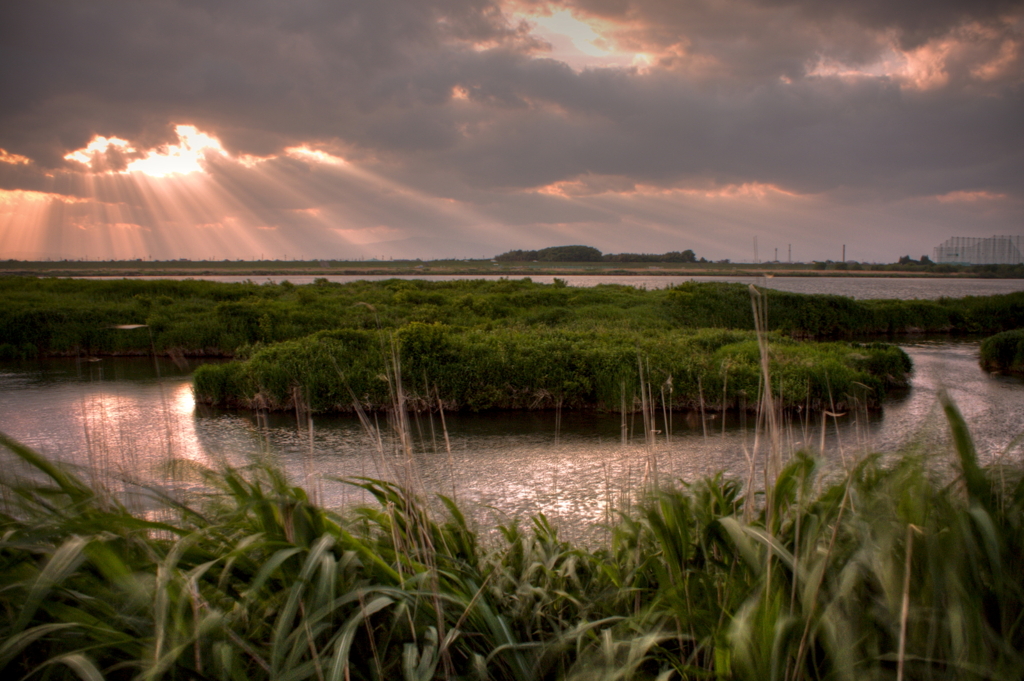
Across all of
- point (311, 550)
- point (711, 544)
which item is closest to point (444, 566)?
point (311, 550)

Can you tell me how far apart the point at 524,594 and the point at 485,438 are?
657 cm

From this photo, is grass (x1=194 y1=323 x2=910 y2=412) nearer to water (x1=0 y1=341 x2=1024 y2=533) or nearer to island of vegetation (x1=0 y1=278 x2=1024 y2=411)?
island of vegetation (x1=0 y1=278 x2=1024 y2=411)

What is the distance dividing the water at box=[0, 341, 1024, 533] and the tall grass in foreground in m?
0.64

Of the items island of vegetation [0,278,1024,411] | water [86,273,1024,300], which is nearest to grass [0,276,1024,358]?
island of vegetation [0,278,1024,411]

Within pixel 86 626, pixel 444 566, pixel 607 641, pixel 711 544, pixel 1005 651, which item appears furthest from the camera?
pixel 444 566

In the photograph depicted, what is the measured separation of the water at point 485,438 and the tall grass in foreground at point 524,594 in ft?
2.11

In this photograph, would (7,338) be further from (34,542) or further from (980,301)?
(980,301)

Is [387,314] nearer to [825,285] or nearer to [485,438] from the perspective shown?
[485,438]

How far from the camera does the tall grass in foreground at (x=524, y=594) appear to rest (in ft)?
6.05

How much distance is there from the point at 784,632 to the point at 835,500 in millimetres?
670

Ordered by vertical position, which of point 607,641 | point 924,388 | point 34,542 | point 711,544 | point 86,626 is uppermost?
point 34,542

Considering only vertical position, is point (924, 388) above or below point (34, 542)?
below

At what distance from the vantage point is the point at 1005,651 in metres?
1.72

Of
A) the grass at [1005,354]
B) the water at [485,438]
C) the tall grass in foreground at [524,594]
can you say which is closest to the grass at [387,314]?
the water at [485,438]
